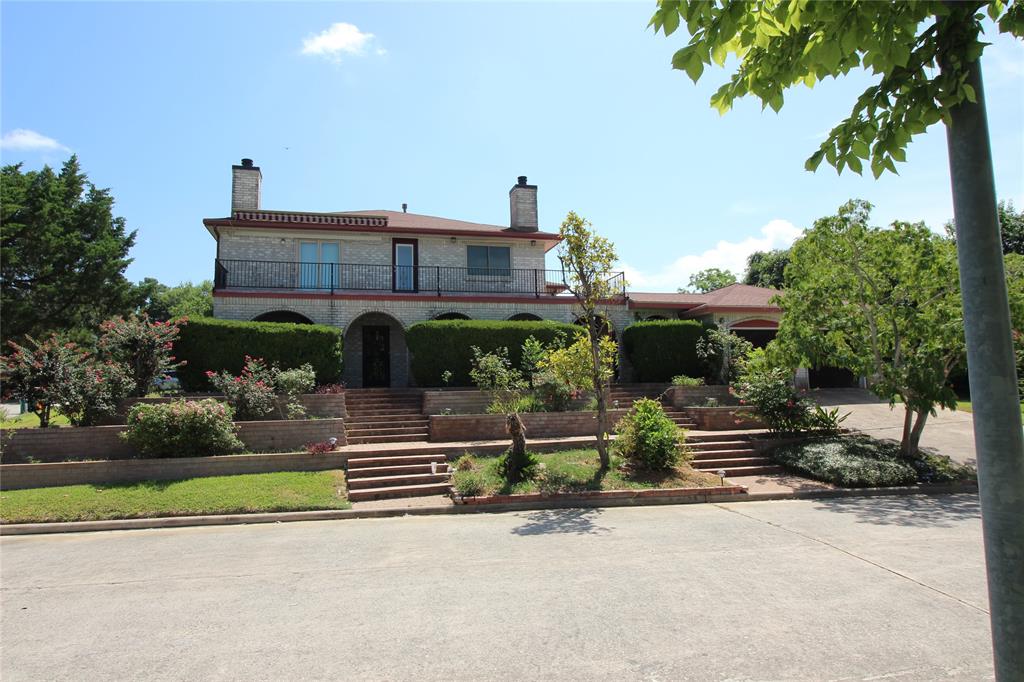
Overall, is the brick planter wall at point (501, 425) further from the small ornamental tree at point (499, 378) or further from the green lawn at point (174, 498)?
the green lawn at point (174, 498)

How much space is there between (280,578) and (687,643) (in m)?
4.57

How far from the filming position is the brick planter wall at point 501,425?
15.7 meters

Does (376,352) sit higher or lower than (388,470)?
higher

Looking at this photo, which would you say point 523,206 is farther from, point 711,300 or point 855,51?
point 855,51

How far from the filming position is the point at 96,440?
1316cm

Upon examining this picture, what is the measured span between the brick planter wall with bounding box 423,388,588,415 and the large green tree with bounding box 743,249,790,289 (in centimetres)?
3015

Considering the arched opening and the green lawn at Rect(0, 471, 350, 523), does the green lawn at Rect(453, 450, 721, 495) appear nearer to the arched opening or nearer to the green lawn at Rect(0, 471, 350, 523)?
the green lawn at Rect(0, 471, 350, 523)

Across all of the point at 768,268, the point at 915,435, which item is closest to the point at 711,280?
the point at 768,268

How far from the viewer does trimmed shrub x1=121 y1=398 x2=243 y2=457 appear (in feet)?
41.0

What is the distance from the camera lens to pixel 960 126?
2225mm

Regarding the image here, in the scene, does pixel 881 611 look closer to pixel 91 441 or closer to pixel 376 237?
pixel 91 441

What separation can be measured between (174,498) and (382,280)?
516 inches

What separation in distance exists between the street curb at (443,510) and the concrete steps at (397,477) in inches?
42.2

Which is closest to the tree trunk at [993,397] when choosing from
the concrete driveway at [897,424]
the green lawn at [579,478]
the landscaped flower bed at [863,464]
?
the green lawn at [579,478]
